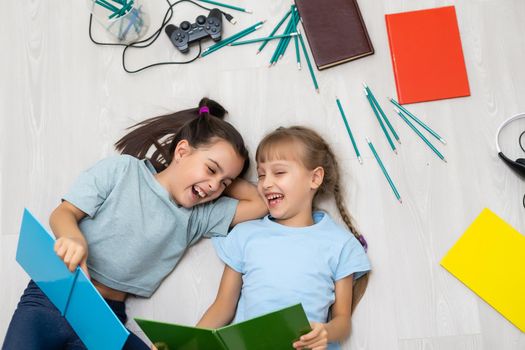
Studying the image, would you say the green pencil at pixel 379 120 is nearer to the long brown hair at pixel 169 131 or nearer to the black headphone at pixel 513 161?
the black headphone at pixel 513 161

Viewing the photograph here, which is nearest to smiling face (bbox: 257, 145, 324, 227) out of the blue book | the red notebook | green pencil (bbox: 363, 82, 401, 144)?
green pencil (bbox: 363, 82, 401, 144)

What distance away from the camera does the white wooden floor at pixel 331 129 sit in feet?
4.57

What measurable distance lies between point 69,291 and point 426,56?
1.11m

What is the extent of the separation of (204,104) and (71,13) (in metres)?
0.53

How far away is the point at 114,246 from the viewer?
133cm

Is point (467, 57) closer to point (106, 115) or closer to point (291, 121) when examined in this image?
point (291, 121)

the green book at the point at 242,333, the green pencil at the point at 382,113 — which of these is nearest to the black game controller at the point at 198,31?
the green pencil at the point at 382,113

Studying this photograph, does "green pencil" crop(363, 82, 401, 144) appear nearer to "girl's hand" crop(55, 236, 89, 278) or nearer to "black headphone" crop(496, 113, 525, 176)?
"black headphone" crop(496, 113, 525, 176)

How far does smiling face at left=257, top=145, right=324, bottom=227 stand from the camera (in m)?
1.34

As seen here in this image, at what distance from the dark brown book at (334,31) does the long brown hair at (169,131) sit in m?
0.33

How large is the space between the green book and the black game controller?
2.66 feet

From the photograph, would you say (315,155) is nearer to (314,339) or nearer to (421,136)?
(421,136)

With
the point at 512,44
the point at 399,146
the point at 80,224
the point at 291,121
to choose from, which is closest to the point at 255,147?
the point at 291,121

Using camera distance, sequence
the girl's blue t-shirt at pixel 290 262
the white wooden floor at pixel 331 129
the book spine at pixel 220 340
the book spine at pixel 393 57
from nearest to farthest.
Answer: the book spine at pixel 220 340
the girl's blue t-shirt at pixel 290 262
the white wooden floor at pixel 331 129
the book spine at pixel 393 57
